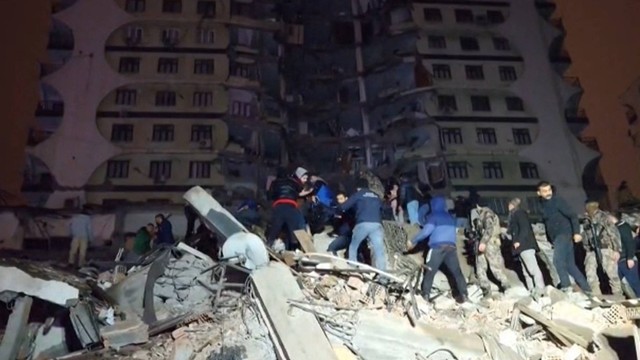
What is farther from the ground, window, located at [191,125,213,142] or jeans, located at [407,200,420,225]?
window, located at [191,125,213,142]

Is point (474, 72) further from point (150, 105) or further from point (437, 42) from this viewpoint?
point (150, 105)

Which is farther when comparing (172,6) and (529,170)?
(172,6)

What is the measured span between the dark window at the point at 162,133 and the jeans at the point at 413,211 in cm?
2018

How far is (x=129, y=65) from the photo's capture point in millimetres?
31078

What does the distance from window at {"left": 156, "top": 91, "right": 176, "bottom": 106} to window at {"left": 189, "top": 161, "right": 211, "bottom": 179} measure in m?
3.87

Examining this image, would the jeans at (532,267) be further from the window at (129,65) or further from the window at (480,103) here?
the window at (129,65)

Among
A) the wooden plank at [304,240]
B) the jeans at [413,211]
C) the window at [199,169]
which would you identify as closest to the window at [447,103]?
the window at [199,169]

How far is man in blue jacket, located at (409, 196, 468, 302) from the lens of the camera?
32.2 ft

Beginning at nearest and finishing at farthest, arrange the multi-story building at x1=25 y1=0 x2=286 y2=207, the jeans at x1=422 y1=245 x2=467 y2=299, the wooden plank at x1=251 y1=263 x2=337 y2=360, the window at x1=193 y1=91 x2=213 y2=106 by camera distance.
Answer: the wooden plank at x1=251 y1=263 x2=337 y2=360, the jeans at x1=422 y1=245 x2=467 y2=299, the multi-story building at x1=25 y1=0 x2=286 y2=207, the window at x1=193 y1=91 x2=213 y2=106

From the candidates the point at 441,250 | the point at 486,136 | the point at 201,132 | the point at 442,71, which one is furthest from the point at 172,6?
the point at 441,250

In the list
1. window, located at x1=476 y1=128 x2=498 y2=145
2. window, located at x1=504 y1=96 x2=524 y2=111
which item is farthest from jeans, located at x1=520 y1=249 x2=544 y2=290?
window, located at x1=504 y1=96 x2=524 y2=111

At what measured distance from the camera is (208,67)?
31.7m

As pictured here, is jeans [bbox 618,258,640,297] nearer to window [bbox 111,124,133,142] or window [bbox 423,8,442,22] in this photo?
window [bbox 111,124,133,142]

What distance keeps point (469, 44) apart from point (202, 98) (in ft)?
55.0
